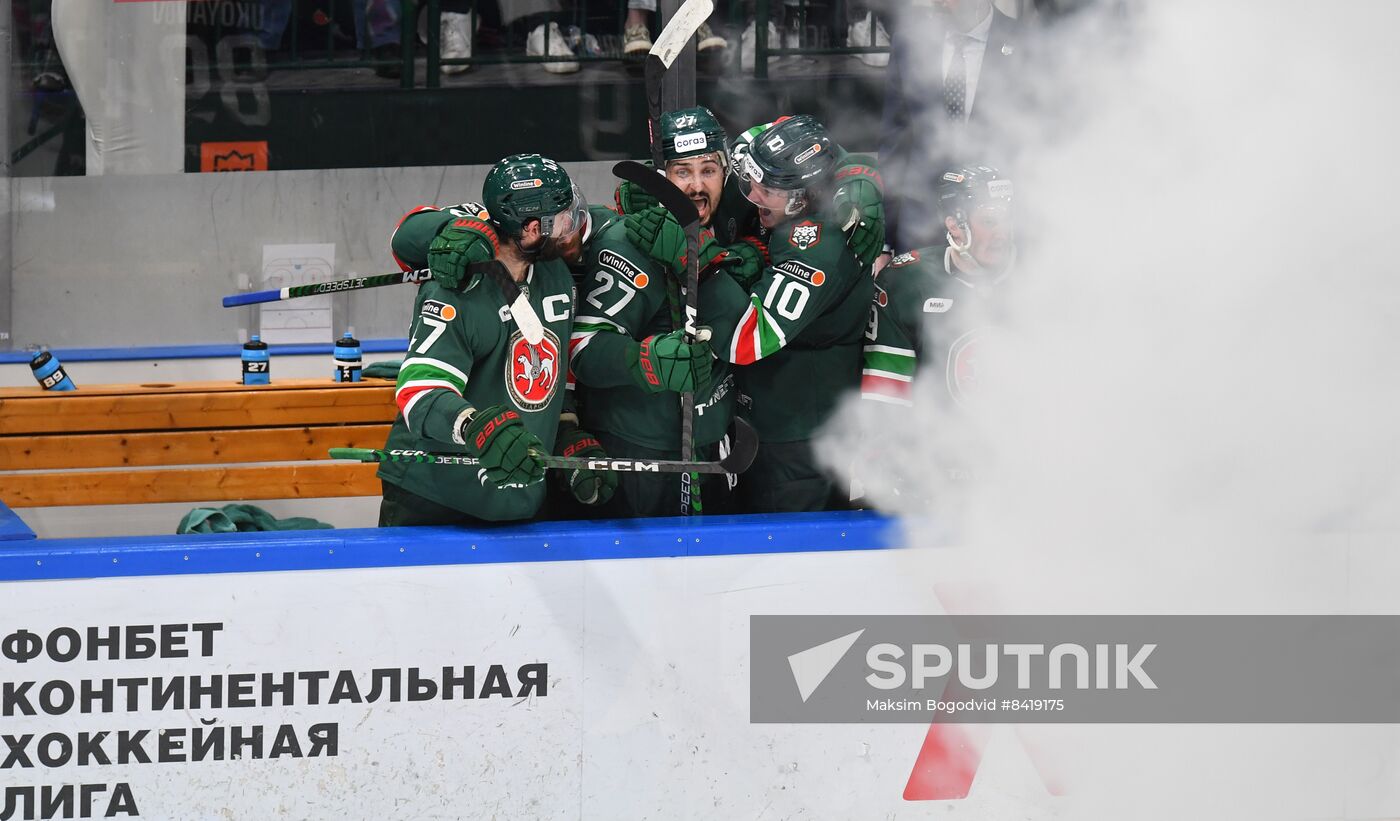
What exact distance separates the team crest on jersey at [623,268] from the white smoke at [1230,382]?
716 millimetres

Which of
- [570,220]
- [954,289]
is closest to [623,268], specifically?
[570,220]

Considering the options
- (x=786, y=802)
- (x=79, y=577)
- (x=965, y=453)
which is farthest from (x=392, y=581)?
(x=965, y=453)

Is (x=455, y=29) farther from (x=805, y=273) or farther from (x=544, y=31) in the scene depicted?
(x=805, y=273)

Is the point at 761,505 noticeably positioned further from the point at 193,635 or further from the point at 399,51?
the point at 399,51

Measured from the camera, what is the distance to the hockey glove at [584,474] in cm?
280

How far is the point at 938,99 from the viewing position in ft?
11.2

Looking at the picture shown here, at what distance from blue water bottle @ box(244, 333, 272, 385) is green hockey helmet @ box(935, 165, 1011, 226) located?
2.82 meters

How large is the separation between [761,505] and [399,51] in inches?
112

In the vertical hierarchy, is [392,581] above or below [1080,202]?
below

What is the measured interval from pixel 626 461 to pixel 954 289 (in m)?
0.81

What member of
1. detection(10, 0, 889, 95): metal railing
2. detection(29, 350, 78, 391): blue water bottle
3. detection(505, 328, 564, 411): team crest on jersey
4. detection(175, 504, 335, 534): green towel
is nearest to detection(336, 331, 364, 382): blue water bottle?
detection(29, 350, 78, 391): blue water bottle

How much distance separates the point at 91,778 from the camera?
2.36m

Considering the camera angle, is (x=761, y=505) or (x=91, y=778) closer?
(x=91, y=778)

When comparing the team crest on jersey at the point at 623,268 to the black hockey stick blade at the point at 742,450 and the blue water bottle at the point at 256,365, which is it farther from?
the blue water bottle at the point at 256,365
